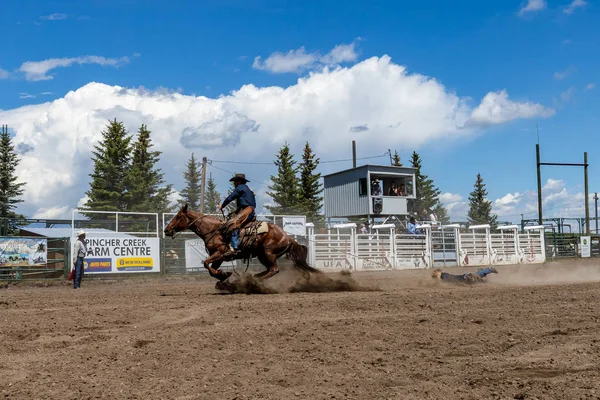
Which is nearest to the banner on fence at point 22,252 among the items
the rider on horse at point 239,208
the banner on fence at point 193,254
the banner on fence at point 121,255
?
the banner on fence at point 121,255

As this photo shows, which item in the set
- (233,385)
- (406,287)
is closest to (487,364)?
(233,385)

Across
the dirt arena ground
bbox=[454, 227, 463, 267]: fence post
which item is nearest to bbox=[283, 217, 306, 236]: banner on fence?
bbox=[454, 227, 463, 267]: fence post

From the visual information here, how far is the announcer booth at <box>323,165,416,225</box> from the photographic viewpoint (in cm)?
3700

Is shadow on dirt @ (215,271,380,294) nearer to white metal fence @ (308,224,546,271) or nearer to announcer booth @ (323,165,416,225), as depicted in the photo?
white metal fence @ (308,224,546,271)

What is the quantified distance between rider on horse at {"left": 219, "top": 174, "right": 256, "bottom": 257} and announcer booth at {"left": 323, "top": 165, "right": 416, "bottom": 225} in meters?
23.4

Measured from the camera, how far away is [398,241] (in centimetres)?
2789

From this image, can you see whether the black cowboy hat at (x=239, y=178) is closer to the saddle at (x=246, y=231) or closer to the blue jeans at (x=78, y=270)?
the saddle at (x=246, y=231)

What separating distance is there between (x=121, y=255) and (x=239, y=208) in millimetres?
9850

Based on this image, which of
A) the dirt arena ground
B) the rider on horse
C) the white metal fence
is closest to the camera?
the dirt arena ground

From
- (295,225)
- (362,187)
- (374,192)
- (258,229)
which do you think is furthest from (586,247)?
(258,229)

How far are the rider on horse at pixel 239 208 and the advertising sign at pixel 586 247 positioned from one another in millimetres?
31692

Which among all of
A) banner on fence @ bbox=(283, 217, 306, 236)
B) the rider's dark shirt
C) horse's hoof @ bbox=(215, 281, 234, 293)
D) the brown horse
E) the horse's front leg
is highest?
the rider's dark shirt

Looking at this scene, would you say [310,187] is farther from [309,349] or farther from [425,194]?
[309,349]

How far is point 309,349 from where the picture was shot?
6.53 m
